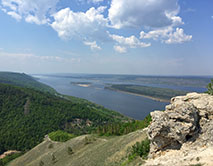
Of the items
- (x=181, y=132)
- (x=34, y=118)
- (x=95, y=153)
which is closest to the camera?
(x=181, y=132)

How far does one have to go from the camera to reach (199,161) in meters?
13.5

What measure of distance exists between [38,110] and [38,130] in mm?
24303

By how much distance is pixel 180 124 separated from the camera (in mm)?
17375

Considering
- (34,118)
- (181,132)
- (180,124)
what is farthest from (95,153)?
(34,118)

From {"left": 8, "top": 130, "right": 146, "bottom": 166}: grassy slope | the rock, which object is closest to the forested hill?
{"left": 8, "top": 130, "right": 146, "bottom": 166}: grassy slope

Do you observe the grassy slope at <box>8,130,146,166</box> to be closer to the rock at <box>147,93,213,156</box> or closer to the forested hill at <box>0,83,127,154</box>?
the rock at <box>147,93,213,156</box>

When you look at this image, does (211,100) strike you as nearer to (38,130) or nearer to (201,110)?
(201,110)

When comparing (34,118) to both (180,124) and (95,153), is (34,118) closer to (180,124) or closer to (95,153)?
(95,153)

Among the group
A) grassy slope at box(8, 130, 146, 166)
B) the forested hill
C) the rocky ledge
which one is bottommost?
the forested hill

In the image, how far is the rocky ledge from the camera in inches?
642

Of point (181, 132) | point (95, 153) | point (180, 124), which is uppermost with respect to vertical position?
point (180, 124)

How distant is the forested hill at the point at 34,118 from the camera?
85.2 m

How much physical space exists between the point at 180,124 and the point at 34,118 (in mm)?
110595

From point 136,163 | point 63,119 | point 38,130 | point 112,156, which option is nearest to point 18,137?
point 38,130
